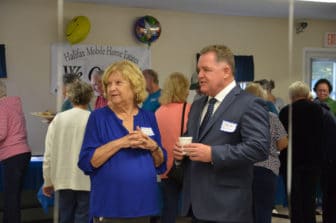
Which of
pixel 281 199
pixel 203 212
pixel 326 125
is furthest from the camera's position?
pixel 281 199

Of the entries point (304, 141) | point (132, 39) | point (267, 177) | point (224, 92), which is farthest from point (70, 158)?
point (132, 39)

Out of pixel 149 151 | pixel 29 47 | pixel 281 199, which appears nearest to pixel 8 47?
pixel 29 47

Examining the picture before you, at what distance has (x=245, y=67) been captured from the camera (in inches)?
261

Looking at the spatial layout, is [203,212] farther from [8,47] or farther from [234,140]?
[8,47]

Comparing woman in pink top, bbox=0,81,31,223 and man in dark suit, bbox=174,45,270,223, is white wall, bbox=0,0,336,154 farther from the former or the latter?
man in dark suit, bbox=174,45,270,223

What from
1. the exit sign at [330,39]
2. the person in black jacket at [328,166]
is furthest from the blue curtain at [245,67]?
the person in black jacket at [328,166]

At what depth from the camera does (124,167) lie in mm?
1993

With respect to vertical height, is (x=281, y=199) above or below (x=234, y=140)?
below

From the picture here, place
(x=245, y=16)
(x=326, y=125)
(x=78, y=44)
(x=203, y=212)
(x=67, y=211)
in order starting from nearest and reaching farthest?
(x=203, y=212), (x=67, y=211), (x=326, y=125), (x=78, y=44), (x=245, y=16)

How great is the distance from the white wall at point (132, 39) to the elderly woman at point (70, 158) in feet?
8.23

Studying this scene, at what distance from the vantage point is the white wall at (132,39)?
17.6ft

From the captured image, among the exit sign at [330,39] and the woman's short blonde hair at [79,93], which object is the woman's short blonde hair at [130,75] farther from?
the exit sign at [330,39]

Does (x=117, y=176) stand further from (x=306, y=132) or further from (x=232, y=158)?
(x=306, y=132)

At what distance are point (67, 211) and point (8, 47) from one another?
9.19ft
